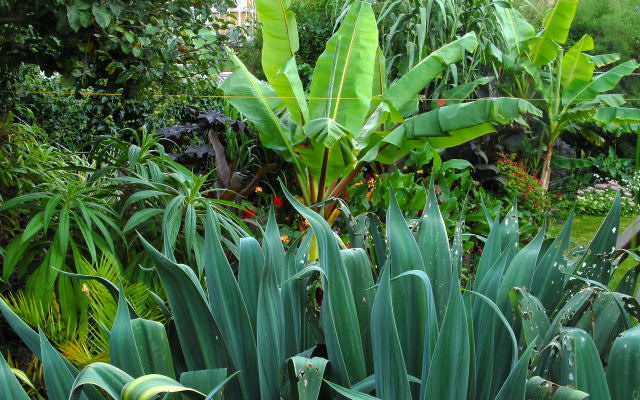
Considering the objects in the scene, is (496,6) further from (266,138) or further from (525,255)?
(525,255)

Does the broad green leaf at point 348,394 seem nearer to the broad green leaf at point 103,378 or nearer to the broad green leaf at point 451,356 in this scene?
the broad green leaf at point 451,356

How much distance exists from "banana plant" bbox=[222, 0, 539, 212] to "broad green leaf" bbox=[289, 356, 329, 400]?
334cm

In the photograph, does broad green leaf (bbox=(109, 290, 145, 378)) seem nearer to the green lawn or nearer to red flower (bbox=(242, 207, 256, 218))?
red flower (bbox=(242, 207, 256, 218))

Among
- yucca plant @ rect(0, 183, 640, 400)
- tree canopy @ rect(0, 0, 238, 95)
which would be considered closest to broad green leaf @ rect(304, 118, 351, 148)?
tree canopy @ rect(0, 0, 238, 95)

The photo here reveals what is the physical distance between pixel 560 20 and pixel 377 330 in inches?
225

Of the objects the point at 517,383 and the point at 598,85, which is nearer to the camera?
the point at 517,383

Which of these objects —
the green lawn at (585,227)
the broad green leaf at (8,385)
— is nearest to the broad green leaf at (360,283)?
the broad green leaf at (8,385)

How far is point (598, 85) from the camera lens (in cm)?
632

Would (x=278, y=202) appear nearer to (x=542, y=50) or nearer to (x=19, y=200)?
(x=19, y=200)

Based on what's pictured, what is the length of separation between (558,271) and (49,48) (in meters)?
2.43

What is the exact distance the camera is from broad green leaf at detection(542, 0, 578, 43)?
593cm

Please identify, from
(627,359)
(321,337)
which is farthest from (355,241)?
(627,359)

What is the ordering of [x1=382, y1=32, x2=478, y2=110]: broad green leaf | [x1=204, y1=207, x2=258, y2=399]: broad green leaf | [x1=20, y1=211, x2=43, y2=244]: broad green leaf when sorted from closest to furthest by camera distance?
[x1=204, y1=207, x2=258, y2=399]: broad green leaf
[x1=20, y1=211, x2=43, y2=244]: broad green leaf
[x1=382, y1=32, x2=478, y2=110]: broad green leaf

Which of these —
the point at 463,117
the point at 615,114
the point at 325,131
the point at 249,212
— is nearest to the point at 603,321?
the point at 249,212
